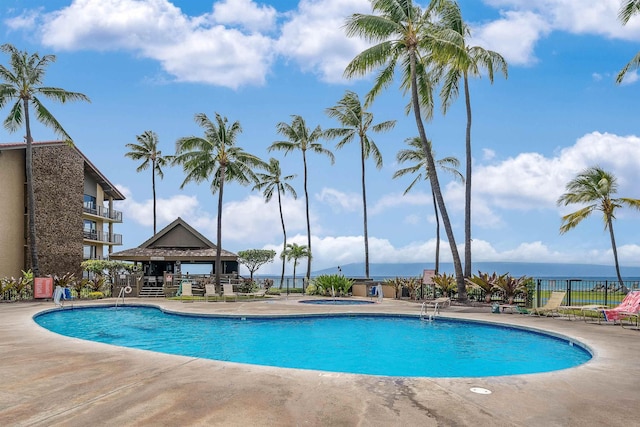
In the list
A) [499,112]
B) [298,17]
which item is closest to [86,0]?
[298,17]

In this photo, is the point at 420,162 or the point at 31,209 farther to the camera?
the point at 420,162

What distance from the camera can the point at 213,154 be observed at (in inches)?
1097

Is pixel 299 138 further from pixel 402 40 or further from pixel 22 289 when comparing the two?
pixel 22 289

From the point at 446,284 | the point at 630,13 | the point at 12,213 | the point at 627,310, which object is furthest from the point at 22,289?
the point at 630,13

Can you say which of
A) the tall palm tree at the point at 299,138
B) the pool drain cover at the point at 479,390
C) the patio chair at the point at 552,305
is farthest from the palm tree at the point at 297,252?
the pool drain cover at the point at 479,390

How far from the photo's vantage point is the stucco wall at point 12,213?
2927cm

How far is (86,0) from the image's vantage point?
50.6 ft

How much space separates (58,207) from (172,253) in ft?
33.3

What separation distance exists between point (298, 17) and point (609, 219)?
25251 millimetres

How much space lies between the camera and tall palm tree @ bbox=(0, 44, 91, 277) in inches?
936

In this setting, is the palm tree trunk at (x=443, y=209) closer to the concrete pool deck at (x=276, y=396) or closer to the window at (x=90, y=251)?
the concrete pool deck at (x=276, y=396)

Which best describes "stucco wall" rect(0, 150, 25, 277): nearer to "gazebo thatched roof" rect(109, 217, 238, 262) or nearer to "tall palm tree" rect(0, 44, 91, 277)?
"tall palm tree" rect(0, 44, 91, 277)

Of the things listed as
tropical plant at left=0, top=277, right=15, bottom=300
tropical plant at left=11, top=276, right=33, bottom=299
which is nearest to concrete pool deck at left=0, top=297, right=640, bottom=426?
tropical plant at left=0, top=277, right=15, bottom=300

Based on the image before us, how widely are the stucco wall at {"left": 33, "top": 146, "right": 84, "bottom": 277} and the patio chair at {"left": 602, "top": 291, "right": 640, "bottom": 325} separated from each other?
1255 inches
